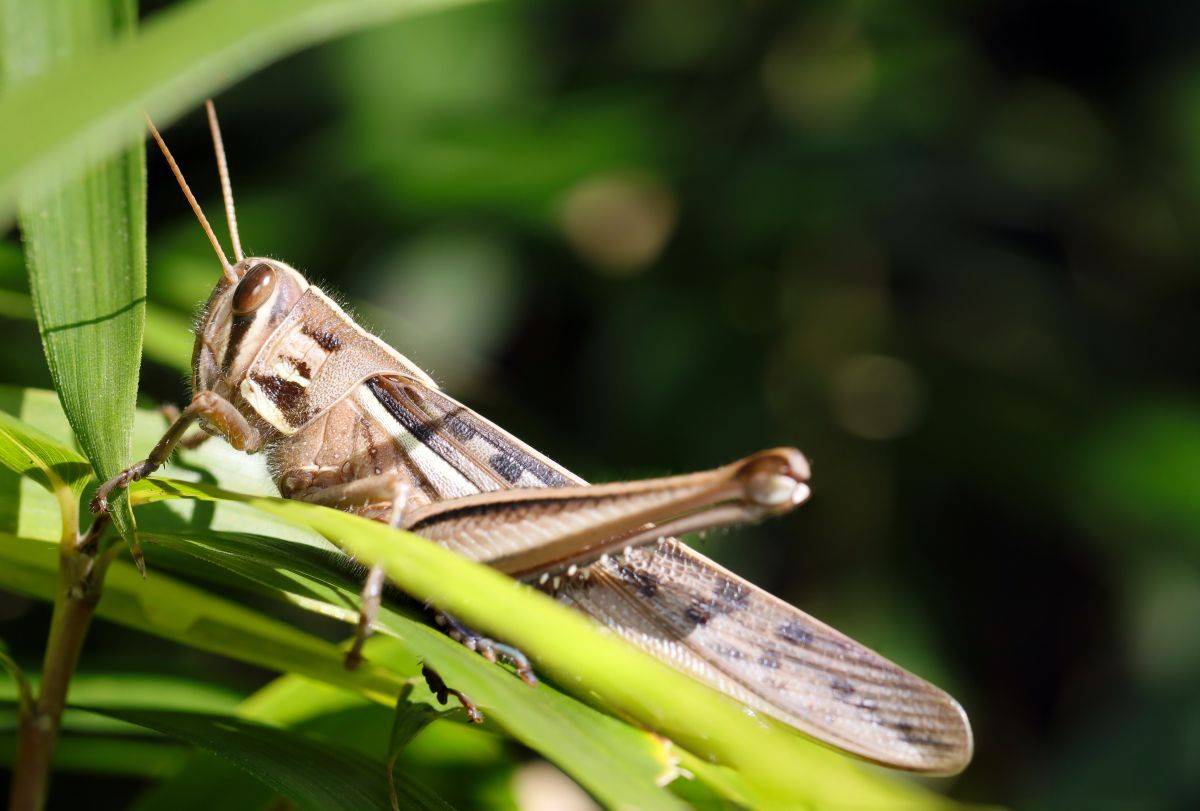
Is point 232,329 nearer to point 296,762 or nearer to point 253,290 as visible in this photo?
point 253,290

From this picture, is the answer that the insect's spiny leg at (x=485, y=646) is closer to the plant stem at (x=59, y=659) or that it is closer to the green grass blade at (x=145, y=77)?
the plant stem at (x=59, y=659)

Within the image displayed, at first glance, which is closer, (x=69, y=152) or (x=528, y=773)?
(x=69, y=152)

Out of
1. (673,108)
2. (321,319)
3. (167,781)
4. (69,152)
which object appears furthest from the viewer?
(673,108)

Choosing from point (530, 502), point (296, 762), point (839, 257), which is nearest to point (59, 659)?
point (296, 762)

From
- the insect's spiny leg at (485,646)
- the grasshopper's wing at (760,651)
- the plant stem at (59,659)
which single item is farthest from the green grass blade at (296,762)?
the grasshopper's wing at (760,651)

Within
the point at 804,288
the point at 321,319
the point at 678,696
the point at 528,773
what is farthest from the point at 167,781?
the point at 804,288

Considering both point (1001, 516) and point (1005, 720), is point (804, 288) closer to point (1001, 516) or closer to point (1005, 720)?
point (1001, 516)
